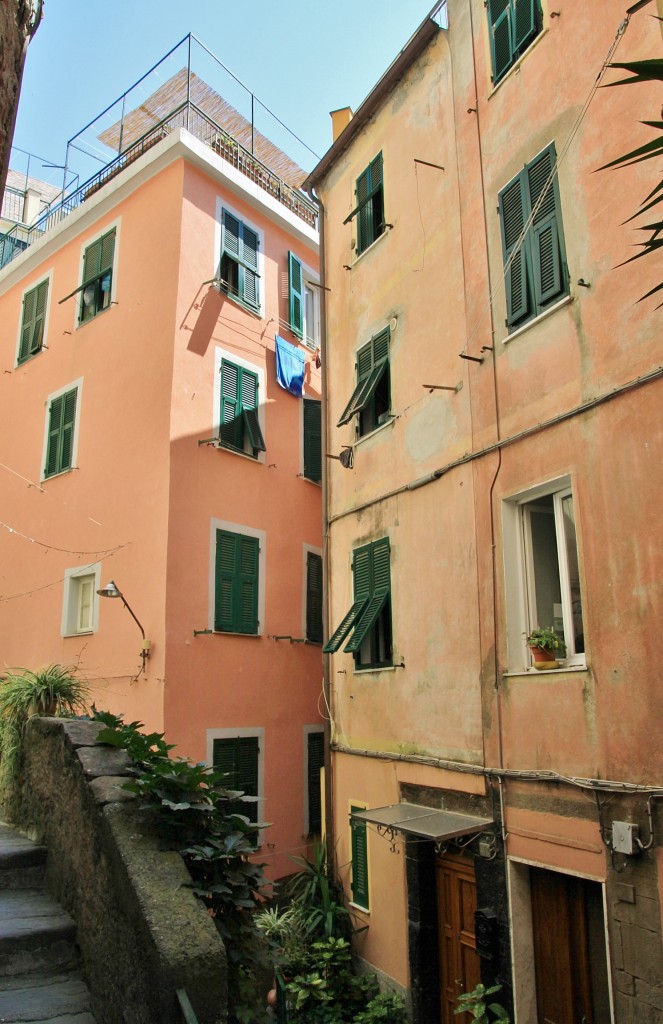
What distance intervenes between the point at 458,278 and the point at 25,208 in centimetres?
2362

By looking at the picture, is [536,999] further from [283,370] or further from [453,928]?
[283,370]

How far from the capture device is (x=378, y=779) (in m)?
10.2

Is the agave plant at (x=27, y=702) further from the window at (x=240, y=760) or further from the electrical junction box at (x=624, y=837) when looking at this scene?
the window at (x=240, y=760)

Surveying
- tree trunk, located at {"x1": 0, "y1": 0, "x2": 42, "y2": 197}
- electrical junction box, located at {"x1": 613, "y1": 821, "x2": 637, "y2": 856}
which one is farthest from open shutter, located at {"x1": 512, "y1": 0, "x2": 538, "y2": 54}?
electrical junction box, located at {"x1": 613, "y1": 821, "x2": 637, "y2": 856}

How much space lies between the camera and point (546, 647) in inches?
297

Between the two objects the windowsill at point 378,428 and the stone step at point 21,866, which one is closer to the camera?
the stone step at point 21,866

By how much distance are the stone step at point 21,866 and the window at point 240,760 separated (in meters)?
8.06

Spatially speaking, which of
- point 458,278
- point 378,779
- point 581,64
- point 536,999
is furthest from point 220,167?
point 536,999

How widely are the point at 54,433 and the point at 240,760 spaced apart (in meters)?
7.44

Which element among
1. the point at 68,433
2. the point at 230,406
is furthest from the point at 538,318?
the point at 68,433

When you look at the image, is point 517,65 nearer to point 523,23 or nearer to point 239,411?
point 523,23

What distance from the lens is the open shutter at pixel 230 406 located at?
14.6 metres

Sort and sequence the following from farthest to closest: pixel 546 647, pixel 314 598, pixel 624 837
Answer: pixel 314 598 → pixel 546 647 → pixel 624 837

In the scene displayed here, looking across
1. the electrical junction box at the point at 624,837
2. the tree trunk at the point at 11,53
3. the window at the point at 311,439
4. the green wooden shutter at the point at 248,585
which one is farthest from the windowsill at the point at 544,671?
the window at the point at 311,439
